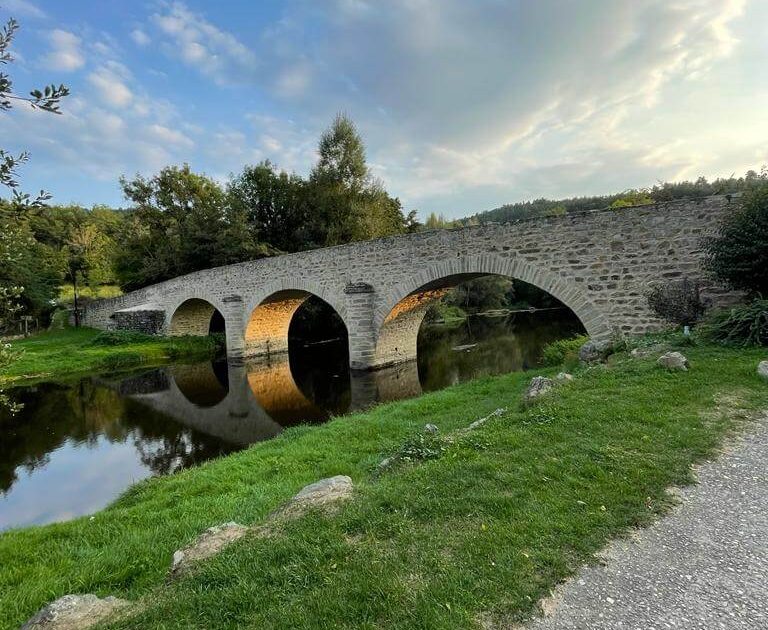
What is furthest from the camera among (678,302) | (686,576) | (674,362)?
(678,302)

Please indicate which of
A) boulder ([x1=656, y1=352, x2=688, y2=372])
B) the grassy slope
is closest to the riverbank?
the grassy slope

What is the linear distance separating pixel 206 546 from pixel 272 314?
17.3m

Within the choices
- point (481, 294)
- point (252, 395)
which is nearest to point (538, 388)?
point (252, 395)

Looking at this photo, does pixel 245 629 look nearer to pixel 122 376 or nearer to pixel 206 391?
pixel 206 391

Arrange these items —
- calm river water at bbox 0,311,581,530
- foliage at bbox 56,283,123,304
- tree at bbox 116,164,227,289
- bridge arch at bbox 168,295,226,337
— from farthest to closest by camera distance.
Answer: foliage at bbox 56,283,123,304 → tree at bbox 116,164,227,289 → bridge arch at bbox 168,295,226,337 → calm river water at bbox 0,311,581,530

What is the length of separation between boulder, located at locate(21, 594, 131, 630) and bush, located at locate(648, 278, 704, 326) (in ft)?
31.0

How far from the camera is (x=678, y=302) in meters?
8.48

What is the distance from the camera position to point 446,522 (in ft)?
9.10

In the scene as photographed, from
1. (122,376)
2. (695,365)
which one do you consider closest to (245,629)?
(695,365)

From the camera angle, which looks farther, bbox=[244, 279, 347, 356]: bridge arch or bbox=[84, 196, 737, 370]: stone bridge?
bbox=[244, 279, 347, 356]: bridge arch

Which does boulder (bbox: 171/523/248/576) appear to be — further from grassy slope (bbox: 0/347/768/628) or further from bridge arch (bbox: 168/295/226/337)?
bridge arch (bbox: 168/295/226/337)

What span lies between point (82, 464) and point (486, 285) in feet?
115

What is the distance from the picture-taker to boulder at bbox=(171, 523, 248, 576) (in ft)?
9.02

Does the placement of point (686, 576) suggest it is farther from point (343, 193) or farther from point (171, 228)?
point (171, 228)
